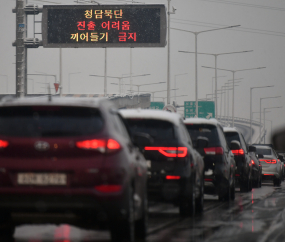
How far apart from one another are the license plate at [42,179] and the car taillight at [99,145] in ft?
1.16

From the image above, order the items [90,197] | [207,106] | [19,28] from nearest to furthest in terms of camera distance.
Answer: [90,197] → [19,28] → [207,106]

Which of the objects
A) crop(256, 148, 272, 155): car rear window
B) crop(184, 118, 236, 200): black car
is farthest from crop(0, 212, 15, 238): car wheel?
crop(256, 148, 272, 155): car rear window

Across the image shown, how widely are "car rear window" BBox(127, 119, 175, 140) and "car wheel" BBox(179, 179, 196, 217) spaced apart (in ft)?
3.01

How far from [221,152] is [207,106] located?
6299cm

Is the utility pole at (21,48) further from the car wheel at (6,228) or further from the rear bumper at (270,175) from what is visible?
the car wheel at (6,228)

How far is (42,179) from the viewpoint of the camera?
721 centimetres

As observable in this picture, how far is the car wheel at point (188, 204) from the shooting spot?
11.7 meters

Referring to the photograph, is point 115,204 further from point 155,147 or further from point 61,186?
point 155,147

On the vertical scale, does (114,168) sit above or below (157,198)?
above

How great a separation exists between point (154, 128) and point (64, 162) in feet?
14.1

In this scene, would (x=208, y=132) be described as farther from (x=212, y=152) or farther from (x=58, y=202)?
(x=58, y=202)

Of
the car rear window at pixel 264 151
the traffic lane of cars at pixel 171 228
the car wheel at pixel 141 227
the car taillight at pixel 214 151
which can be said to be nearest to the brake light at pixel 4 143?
the traffic lane of cars at pixel 171 228

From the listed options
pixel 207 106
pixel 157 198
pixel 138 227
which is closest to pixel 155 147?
pixel 157 198

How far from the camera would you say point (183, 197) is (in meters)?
11.6
